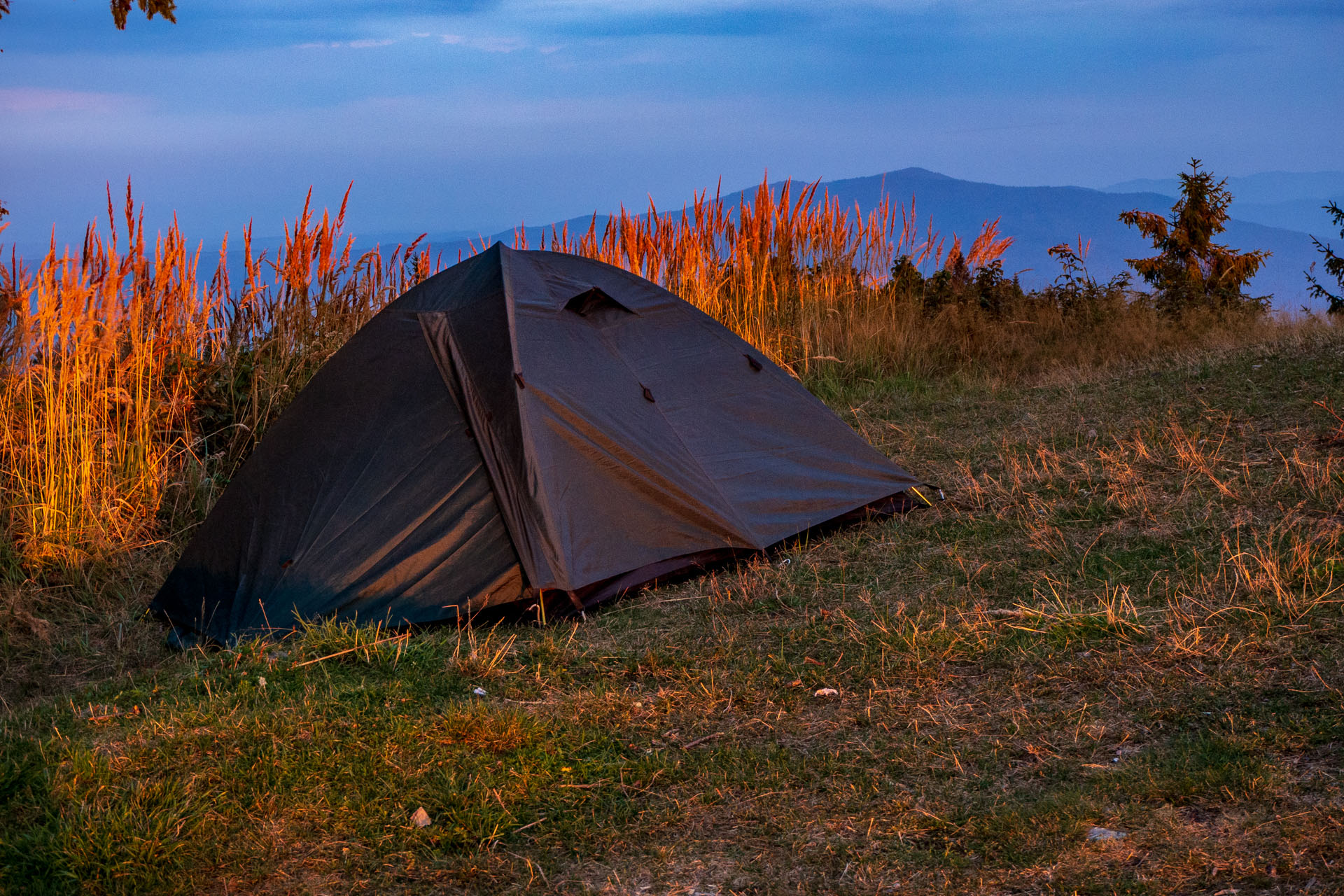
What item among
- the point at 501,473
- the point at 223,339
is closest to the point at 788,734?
the point at 501,473

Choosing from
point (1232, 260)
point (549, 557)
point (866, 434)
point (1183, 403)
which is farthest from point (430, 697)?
point (1232, 260)

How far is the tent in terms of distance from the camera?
4195 mm

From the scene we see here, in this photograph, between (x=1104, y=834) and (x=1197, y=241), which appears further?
(x=1197, y=241)

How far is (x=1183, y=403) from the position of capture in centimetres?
660

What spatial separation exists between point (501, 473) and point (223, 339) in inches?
99.3

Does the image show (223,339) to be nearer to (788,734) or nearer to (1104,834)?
(788,734)

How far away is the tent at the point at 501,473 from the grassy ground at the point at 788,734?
0.74 feet

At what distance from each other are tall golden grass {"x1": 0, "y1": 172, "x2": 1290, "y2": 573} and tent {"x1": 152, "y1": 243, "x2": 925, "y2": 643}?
772mm

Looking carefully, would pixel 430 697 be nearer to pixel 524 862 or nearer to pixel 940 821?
pixel 524 862

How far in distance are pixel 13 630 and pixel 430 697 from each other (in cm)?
229

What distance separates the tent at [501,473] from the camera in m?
4.20

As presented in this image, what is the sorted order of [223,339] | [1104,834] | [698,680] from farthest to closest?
[223,339], [698,680], [1104,834]

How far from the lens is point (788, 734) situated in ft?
9.83

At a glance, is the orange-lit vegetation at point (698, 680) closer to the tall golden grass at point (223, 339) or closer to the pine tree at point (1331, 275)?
the tall golden grass at point (223, 339)
